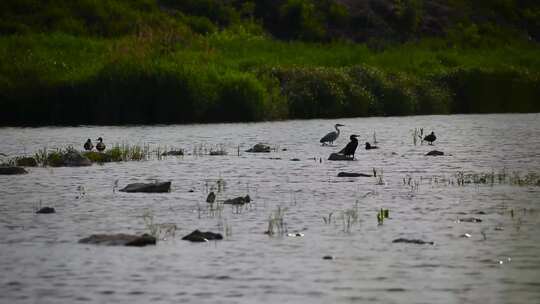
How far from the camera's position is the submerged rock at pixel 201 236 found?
717 inches

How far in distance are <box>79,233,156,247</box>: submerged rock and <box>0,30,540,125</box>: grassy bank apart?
30229 millimetres

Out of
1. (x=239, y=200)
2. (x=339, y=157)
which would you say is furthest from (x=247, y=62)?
(x=239, y=200)

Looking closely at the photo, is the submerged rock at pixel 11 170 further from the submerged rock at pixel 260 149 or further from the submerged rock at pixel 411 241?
the submerged rock at pixel 411 241

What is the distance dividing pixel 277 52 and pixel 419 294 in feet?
160

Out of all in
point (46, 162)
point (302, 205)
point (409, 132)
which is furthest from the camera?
point (409, 132)

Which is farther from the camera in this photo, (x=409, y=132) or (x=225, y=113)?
(x=225, y=113)

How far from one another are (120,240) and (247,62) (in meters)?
39.0

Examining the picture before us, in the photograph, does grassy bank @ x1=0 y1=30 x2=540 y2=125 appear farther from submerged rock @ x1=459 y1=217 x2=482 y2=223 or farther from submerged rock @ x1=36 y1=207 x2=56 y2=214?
submerged rock @ x1=459 y1=217 x2=482 y2=223

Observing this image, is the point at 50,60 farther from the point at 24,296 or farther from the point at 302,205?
the point at 24,296

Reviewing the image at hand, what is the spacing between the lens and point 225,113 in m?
50.0

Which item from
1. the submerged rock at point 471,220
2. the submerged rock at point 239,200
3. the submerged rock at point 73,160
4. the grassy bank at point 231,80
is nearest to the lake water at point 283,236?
the submerged rock at point 471,220

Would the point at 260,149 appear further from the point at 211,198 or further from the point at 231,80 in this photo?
the point at 231,80

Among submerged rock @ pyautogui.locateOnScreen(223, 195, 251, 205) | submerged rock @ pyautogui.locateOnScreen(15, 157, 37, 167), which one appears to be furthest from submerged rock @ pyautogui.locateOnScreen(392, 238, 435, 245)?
submerged rock @ pyautogui.locateOnScreen(15, 157, 37, 167)

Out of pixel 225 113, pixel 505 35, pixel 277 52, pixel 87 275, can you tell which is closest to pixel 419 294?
pixel 87 275
